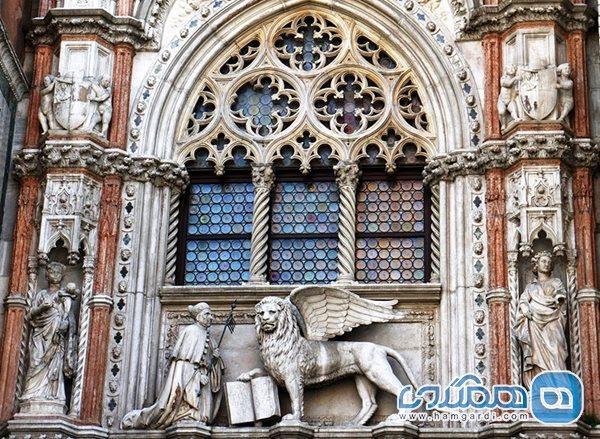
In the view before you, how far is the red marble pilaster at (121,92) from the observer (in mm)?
21484

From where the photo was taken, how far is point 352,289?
20.4m

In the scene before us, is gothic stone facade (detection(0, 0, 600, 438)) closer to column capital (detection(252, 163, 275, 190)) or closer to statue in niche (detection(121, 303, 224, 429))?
column capital (detection(252, 163, 275, 190))

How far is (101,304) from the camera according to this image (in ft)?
66.7

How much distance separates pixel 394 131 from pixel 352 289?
2795mm

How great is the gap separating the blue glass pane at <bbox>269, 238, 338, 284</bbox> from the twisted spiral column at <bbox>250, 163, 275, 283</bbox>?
214mm

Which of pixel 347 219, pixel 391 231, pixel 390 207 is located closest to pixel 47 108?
pixel 347 219

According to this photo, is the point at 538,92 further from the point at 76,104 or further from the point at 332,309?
the point at 76,104

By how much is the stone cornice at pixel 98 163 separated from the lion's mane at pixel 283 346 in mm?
2749

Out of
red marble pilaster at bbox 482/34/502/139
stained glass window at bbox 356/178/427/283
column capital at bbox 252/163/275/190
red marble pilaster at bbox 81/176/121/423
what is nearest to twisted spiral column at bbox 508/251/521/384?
stained glass window at bbox 356/178/427/283

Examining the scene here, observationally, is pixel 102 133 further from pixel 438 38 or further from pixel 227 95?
pixel 438 38

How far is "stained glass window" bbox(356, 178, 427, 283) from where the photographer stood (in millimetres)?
21094

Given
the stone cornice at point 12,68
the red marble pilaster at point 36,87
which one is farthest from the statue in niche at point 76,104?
the stone cornice at point 12,68

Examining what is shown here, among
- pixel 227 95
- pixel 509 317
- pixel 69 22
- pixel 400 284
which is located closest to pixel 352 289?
pixel 400 284

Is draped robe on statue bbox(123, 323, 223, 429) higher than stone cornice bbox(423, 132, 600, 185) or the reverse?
the reverse
